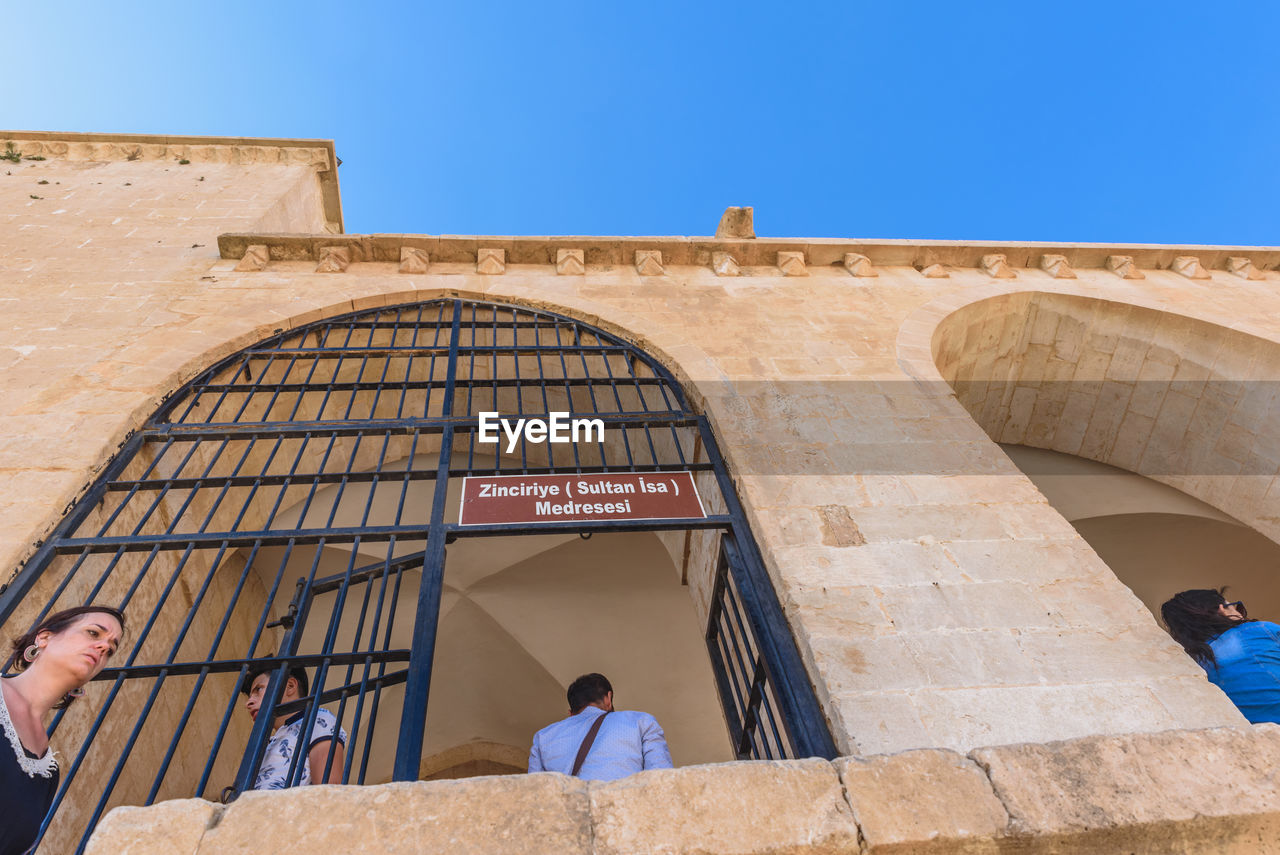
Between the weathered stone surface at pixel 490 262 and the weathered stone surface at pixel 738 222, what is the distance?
201 cm

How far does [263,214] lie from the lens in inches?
287

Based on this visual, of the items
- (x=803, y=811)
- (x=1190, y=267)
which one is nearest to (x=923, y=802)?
(x=803, y=811)

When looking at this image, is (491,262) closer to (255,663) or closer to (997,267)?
(255,663)

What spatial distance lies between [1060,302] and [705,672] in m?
5.06

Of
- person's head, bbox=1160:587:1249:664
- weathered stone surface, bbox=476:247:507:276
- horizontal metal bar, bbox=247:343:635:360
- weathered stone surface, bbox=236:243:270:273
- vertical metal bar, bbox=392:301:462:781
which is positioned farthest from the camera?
weathered stone surface, bbox=476:247:507:276

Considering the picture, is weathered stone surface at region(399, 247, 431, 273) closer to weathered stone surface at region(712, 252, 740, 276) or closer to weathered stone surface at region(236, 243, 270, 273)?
weathered stone surface at region(236, 243, 270, 273)

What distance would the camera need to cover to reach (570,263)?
19.6ft

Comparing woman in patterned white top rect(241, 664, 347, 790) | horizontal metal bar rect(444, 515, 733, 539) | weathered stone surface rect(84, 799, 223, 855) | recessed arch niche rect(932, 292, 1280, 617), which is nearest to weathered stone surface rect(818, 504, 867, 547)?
horizontal metal bar rect(444, 515, 733, 539)

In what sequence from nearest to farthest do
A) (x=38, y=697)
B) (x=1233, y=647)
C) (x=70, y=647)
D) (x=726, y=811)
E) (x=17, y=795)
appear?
1. (x=726, y=811)
2. (x=17, y=795)
3. (x=38, y=697)
4. (x=70, y=647)
5. (x=1233, y=647)

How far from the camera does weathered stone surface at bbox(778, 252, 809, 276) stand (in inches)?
239

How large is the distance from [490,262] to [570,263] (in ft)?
2.22

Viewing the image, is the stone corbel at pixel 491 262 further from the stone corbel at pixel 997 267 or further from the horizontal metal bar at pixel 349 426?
the stone corbel at pixel 997 267

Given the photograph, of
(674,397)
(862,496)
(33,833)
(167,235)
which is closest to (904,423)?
(862,496)

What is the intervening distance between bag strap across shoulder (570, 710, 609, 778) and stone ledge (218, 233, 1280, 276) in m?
4.17
